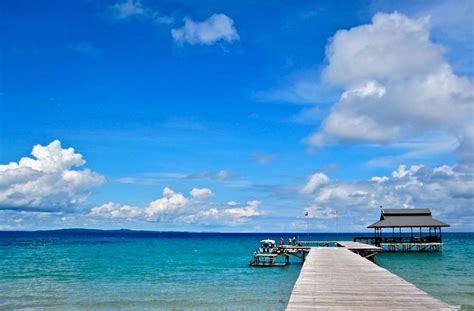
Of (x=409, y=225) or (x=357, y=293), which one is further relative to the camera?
(x=409, y=225)

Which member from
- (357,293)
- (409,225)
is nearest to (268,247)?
(409,225)

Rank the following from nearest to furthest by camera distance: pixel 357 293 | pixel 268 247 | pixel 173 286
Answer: pixel 357 293, pixel 173 286, pixel 268 247

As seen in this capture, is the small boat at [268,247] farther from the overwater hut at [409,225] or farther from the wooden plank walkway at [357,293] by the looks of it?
the wooden plank walkway at [357,293]

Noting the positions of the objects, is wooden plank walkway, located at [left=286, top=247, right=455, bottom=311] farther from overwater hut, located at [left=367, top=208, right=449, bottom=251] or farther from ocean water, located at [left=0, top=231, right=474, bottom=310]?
overwater hut, located at [left=367, top=208, right=449, bottom=251]

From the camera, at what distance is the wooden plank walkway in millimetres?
11617

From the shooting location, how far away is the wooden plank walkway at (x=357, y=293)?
11617 millimetres

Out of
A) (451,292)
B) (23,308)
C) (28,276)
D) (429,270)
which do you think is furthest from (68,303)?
(429,270)

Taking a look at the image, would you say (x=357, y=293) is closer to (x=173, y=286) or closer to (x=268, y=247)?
(x=173, y=286)

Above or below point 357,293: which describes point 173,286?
below

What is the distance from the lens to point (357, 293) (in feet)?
44.4

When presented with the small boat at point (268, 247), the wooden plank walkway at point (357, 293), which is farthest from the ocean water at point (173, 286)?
the small boat at point (268, 247)

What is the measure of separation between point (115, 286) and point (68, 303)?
561 cm

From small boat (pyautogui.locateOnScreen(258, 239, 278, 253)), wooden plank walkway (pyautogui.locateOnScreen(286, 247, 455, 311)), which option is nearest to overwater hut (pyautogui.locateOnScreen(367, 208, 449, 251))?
small boat (pyautogui.locateOnScreen(258, 239, 278, 253))

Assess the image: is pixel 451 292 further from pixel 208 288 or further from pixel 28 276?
pixel 28 276
